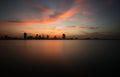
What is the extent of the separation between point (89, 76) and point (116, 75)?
99.1 inches

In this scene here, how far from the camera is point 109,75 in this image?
1043 cm

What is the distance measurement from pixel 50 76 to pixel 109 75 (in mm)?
5584

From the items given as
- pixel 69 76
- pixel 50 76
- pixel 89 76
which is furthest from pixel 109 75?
pixel 50 76

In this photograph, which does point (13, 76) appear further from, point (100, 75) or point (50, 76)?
point (100, 75)

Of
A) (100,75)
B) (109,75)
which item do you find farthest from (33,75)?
(109,75)

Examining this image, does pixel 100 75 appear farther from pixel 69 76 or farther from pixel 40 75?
pixel 40 75

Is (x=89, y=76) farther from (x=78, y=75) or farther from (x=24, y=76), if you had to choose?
(x=24, y=76)

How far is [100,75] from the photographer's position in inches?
414

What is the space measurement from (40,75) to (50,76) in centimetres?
98

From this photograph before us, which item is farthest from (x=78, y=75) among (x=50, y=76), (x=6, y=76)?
(x=6, y=76)

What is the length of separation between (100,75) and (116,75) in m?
1.43

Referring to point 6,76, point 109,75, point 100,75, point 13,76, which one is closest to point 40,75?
point 13,76

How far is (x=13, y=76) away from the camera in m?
10.3

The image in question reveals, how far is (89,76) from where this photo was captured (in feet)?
33.9
